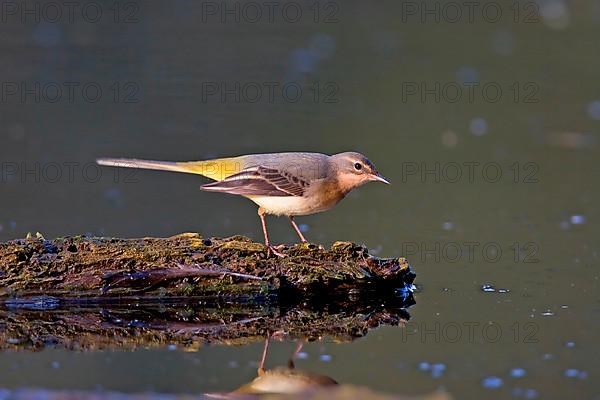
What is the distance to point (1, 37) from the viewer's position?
19.0 metres

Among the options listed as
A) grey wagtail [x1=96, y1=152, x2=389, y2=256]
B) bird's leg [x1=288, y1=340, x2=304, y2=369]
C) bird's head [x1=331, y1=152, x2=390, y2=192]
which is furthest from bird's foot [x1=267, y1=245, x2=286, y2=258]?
bird's leg [x1=288, y1=340, x2=304, y2=369]

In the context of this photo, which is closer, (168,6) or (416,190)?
(416,190)

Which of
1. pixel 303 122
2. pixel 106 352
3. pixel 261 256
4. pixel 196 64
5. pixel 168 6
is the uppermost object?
pixel 168 6

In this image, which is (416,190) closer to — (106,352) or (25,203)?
(25,203)

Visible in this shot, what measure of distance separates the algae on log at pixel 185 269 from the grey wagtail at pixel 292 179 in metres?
0.40

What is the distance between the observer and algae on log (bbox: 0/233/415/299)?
7305 mm

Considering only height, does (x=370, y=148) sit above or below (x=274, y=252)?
above

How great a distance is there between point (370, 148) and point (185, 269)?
573 cm

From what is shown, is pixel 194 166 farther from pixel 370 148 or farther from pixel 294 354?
pixel 370 148

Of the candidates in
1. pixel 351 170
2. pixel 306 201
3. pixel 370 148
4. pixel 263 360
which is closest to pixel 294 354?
pixel 263 360

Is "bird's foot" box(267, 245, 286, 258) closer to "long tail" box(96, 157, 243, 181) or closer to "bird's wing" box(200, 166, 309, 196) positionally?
"bird's wing" box(200, 166, 309, 196)

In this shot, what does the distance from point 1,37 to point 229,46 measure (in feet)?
13.1

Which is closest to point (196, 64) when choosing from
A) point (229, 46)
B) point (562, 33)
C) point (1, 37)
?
point (229, 46)

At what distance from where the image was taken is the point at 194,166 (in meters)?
8.35
